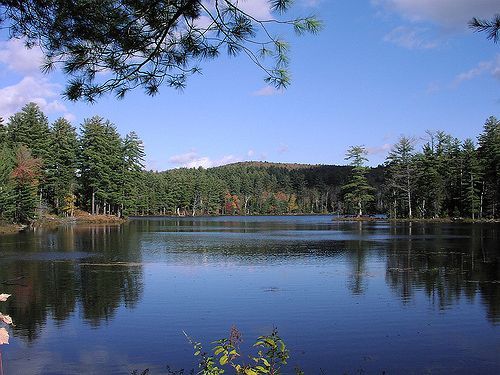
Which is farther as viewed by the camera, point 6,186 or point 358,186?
point 358,186

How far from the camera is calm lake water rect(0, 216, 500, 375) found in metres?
9.22

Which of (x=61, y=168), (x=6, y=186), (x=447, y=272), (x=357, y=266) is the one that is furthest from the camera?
(x=61, y=168)

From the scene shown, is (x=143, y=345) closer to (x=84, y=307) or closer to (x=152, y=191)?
(x=84, y=307)

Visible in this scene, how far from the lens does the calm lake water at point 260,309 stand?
922cm

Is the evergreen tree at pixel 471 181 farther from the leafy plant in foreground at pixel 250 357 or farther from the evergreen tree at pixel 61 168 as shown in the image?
the leafy plant in foreground at pixel 250 357

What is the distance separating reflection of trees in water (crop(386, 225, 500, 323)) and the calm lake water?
62 millimetres

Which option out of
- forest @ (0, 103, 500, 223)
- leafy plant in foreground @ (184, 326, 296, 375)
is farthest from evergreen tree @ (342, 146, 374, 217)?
leafy plant in foreground @ (184, 326, 296, 375)

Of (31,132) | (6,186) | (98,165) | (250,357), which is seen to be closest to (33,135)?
(31,132)

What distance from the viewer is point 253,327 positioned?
11.4 meters

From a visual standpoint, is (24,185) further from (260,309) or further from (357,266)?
(260,309)

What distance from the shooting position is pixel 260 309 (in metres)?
13.4

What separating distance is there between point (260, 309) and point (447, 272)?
939 cm

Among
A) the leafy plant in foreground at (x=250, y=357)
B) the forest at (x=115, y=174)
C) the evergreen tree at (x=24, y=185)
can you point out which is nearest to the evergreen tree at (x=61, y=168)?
the forest at (x=115, y=174)

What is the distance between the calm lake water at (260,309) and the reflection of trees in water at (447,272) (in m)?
0.06
